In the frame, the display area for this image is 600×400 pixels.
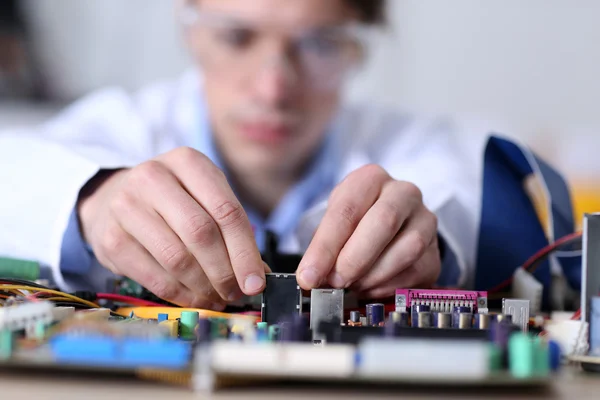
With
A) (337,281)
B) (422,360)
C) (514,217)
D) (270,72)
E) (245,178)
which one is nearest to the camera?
(422,360)

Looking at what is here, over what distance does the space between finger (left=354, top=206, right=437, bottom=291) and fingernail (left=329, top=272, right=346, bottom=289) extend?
0.04 metres

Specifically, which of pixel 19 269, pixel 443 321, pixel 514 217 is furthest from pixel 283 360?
pixel 514 217

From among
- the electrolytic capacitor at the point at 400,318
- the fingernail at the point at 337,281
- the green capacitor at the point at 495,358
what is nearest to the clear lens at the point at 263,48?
the fingernail at the point at 337,281

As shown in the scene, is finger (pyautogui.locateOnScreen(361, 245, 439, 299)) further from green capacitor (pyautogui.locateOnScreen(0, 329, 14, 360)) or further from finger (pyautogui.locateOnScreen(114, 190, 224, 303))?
green capacitor (pyautogui.locateOnScreen(0, 329, 14, 360))

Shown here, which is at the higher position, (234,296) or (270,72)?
(270,72)

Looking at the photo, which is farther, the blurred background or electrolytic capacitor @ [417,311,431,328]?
the blurred background

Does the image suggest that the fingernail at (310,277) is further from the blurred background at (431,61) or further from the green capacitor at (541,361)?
the blurred background at (431,61)

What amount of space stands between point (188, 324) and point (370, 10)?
1.04 metres

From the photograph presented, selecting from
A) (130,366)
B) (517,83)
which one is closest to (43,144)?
(130,366)

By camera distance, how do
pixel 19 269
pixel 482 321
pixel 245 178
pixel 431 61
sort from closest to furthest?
pixel 482 321, pixel 19 269, pixel 245 178, pixel 431 61

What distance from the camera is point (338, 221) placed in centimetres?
63

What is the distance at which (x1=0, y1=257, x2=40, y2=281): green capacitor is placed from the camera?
2.42 ft

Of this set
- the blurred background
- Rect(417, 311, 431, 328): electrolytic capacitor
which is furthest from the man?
the blurred background

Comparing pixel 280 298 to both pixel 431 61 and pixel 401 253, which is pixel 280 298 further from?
pixel 431 61
